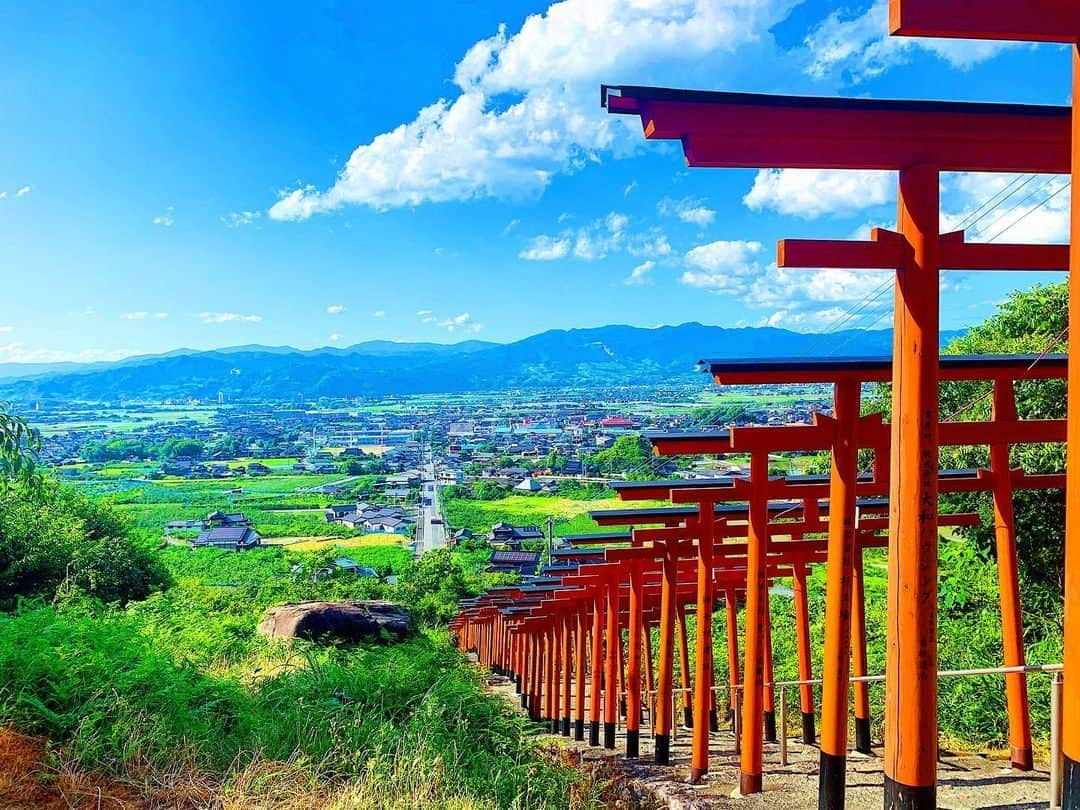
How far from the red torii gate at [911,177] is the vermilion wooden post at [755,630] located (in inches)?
116

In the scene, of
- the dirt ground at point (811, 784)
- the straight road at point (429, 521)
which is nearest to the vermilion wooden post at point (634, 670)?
the dirt ground at point (811, 784)

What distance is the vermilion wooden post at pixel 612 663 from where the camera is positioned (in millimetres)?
10766

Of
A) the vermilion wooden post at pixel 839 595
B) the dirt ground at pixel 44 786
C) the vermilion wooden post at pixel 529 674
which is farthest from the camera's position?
the vermilion wooden post at pixel 529 674

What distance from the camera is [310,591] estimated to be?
93.0ft

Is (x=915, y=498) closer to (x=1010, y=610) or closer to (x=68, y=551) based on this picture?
(x=1010, y=610)

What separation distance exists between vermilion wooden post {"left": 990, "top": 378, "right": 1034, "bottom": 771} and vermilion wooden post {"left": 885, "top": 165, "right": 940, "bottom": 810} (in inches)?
139

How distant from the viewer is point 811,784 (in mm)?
7168

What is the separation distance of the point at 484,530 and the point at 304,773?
5587cm

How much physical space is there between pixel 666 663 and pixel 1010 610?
3.10 meters

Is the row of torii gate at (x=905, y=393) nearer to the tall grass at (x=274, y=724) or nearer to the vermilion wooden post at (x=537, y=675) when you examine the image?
the tall grass at (x=274, y=724)

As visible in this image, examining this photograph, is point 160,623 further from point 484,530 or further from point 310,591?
point 484,530

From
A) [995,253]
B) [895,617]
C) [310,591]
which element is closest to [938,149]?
[995,253]

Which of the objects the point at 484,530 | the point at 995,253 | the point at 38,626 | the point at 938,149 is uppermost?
the point at 938,149

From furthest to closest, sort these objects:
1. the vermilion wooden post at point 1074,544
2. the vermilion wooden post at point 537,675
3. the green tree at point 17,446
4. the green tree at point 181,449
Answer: the green tree at point 181,449 < the vermilion wooden post at point 537,675 < the green tree at point 17,446 < the vermilion wooden post at point 1074,544
